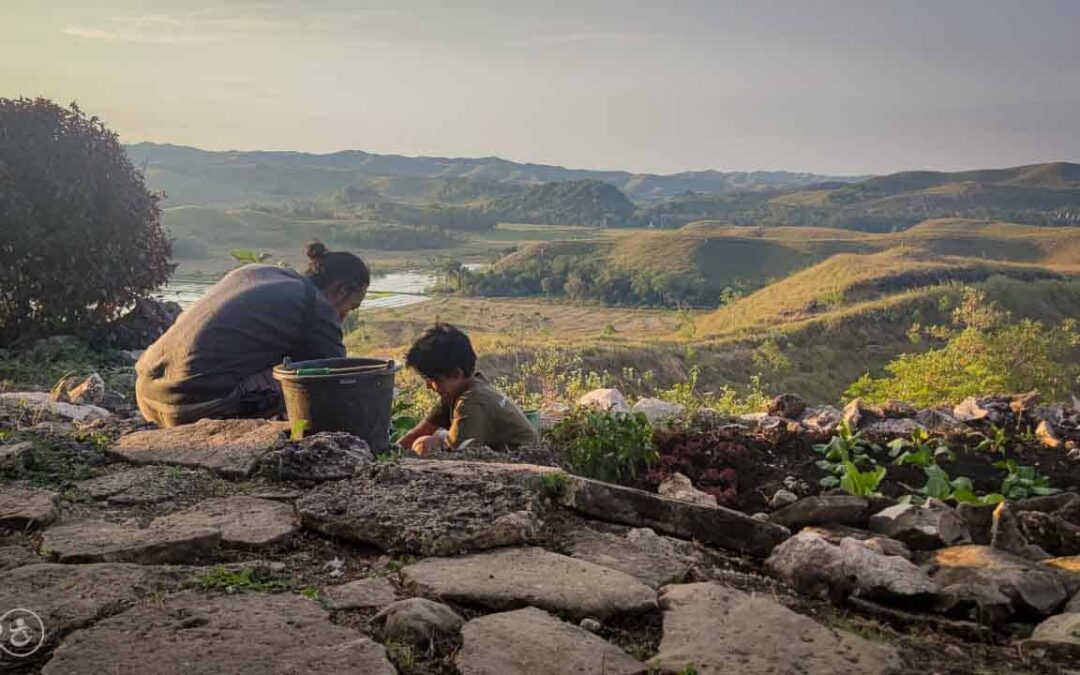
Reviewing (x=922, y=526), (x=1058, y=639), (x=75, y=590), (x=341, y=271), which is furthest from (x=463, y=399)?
(x=1058, y=639)

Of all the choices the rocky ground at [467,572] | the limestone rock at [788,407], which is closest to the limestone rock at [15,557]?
the rocky ground at [467,572]

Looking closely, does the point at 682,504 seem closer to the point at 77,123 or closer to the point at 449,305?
the point at 77,123

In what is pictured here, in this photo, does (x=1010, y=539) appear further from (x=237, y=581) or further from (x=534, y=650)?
(x=237, y=581)

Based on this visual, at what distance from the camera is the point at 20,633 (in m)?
2.15

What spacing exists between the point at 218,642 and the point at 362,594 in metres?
0.45

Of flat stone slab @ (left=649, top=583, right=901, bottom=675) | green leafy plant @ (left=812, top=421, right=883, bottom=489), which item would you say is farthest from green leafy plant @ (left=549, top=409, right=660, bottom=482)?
flat stone slab @ (left=649, top=583, right=901, bottom=675)

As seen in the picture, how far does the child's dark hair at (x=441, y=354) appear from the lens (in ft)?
15.3

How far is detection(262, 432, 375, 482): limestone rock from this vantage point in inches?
138

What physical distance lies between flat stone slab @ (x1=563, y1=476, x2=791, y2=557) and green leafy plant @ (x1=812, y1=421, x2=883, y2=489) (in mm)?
1510

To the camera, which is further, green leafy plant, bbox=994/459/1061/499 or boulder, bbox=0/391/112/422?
boulder, bbox=0/391/112/422

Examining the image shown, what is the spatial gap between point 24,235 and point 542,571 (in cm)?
855

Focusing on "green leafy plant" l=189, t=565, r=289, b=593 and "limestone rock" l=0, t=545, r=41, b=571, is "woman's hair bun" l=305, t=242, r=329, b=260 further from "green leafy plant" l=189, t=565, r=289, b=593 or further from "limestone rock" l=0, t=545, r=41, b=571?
"green leafy plant" l=189, t=565, r=289, b=593

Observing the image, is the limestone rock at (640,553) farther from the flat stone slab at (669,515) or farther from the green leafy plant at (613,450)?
the green leafy plant at (613,450)

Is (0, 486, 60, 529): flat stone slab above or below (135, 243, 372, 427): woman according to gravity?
below
